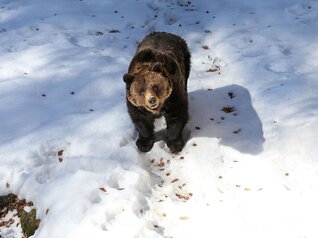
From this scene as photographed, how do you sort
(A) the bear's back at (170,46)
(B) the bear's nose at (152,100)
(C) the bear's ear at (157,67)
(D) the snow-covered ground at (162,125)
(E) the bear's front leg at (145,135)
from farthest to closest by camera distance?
(A) the bear's back at (170,46)
(E) the bear's front leg at (145,135)
(C) the bear's ear at (157,67)
(B) the bear's nose at (152,100)
(D) the snow-covered ground at (162,125)

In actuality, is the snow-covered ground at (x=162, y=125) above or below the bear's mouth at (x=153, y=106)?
below

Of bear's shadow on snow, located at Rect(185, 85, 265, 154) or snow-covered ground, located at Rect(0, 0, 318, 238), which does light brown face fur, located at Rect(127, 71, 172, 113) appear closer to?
snow-covered ground, located at Rect(0, 0, 318, 238)

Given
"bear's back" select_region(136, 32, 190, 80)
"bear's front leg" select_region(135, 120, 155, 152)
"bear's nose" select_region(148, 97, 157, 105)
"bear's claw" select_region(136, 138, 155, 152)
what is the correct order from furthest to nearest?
"bear's back" select_region(136, 32, 190, 80) < "bear's claw" select_region(136, 138, 155, 152) < "bear's front leg" select_region(135, 120, 155, 152) < "bear's nose" select_region(148, 97, 157, 105)

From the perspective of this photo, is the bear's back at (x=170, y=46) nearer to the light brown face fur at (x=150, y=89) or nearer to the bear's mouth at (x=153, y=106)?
the light brown face fur at (x=150, y=89)

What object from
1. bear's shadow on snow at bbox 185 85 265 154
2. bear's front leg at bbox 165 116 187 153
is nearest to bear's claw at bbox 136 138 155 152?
bear's front leg at bbox 165 116 187 153

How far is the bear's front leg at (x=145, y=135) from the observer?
5.46 meters

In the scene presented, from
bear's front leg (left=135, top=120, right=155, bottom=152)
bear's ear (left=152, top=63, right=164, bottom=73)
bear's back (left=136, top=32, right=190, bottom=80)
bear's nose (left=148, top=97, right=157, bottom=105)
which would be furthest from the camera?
bear's back (left=136, top=32, right=190, bottom=80)

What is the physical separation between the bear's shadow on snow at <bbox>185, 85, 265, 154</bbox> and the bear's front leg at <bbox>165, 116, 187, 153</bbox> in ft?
1.07

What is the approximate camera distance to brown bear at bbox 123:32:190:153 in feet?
16.3

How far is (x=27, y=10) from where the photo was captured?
9.09 meters

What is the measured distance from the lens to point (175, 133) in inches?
218

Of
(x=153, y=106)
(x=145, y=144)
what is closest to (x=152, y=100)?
(x=153, y=106)

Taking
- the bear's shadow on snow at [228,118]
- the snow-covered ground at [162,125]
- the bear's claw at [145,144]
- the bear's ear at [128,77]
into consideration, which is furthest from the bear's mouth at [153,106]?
the bear's shadow on snow at [228,118]

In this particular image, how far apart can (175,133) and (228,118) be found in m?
1.02
